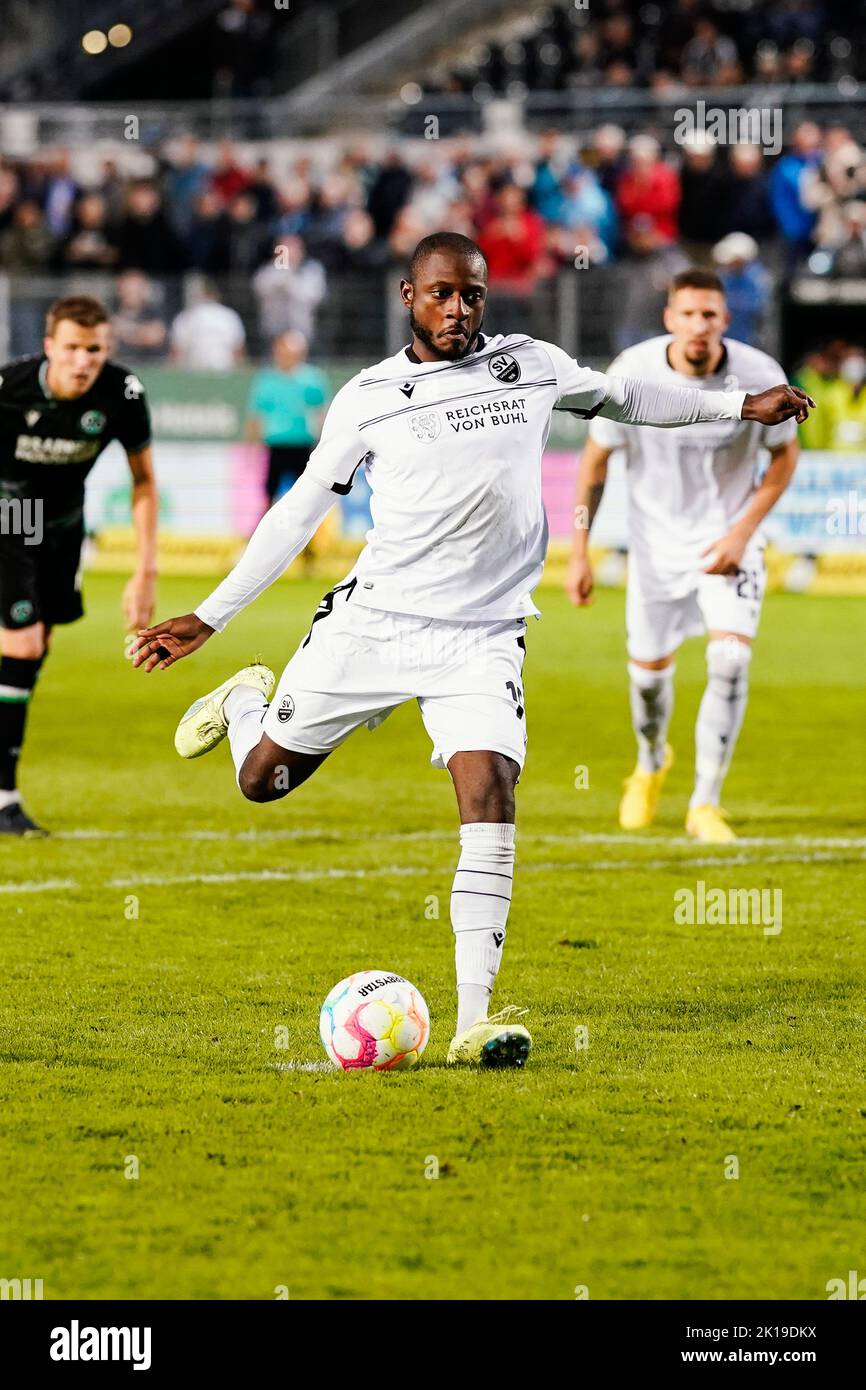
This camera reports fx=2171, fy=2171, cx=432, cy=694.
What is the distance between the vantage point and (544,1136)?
5.12m

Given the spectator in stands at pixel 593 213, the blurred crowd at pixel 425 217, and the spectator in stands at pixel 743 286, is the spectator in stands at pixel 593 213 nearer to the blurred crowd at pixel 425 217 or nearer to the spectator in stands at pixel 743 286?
the blurred crowd at pixel 425 217

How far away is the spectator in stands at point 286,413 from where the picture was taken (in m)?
21.4

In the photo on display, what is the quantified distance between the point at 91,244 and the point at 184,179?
5.50 feet

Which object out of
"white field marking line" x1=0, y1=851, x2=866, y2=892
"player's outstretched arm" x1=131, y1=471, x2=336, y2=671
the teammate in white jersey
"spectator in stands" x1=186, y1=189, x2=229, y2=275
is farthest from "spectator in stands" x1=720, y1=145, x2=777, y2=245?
"player's outstretched arm" x1=131, y1=471, x2=336, y2=671

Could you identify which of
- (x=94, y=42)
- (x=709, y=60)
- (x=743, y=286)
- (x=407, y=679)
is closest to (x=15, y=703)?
(x=407, y=679)

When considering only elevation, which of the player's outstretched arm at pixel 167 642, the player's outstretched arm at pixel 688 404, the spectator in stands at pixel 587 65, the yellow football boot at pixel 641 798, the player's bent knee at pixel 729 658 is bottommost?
the yellow football boot at pixel 641 798

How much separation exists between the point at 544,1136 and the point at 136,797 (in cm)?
593

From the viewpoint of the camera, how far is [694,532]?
9.75 m

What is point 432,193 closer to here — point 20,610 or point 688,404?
point 20,610

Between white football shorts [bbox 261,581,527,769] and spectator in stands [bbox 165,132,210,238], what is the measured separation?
761 inches

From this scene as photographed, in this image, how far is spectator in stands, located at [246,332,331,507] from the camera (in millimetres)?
21359

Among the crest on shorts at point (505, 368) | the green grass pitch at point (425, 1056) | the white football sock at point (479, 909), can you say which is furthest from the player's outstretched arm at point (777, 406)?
the green grass pitch at point (425, 1056)

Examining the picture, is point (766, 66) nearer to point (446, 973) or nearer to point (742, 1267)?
point (446, 973)

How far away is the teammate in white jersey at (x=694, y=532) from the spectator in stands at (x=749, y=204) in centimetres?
1293
